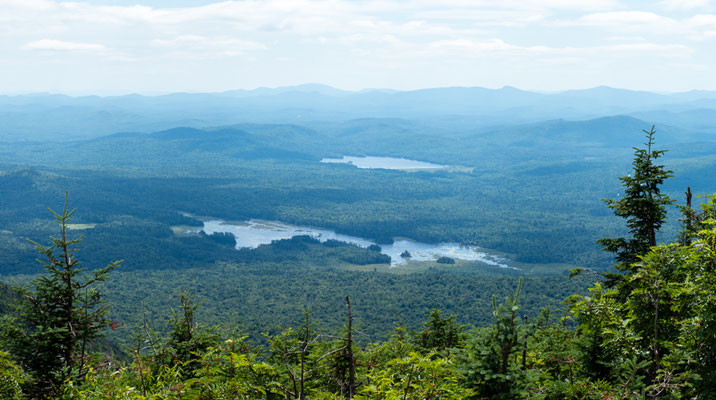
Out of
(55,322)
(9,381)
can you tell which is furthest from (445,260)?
(9,381)

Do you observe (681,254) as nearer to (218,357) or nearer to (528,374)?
(528,374)

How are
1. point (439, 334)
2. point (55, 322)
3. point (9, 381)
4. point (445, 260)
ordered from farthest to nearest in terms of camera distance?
point (445, 260) → point (439, 334) → point (55, 322) → point (9, 381)

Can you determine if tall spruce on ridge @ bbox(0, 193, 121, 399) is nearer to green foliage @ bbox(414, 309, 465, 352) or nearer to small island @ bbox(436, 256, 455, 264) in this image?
green foliage @ bbox(414, 309, 465, 352)

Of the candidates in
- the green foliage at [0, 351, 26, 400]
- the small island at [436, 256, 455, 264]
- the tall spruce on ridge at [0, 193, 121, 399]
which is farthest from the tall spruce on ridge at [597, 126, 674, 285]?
the small island at [436, 256, 455, 264]

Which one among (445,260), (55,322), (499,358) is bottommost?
(445,260)

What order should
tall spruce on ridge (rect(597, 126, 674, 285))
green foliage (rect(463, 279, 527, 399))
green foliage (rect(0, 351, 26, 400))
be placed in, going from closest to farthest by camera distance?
green foliage (rect(463, 279, 527, 399))
green foliage (rect(0, 351, 26, 400))
tall spruce on ridge (rect(597, 126, 674, 285))

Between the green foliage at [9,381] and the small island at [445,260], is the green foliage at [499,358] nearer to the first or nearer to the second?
the green foliage at [9,381]

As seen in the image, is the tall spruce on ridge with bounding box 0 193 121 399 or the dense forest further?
the tall spruce on ridge with bounding box 0 193 121 399

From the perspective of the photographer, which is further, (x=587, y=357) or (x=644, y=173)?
(x=644, y=173)

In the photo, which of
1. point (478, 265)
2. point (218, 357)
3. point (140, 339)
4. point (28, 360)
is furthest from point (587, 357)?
point (478, 265)

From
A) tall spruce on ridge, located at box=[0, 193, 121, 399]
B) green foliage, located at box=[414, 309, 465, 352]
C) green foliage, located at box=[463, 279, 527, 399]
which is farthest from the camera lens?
green foliage, located at box=[414, 309, 465, 352]

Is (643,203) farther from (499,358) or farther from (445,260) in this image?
(445,260)
